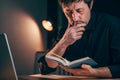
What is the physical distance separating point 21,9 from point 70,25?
85 centimetres

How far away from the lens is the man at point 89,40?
2.26 metres

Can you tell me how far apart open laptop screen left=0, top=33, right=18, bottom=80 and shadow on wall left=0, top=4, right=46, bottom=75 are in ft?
4.85

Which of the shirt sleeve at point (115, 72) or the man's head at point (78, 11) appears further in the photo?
the man's head at point (78, 11)

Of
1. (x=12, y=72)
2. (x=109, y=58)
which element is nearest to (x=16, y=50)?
(x=109, y=58)

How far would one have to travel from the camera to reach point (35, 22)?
10.9ft

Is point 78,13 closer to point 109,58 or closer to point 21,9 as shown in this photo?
point 109,58

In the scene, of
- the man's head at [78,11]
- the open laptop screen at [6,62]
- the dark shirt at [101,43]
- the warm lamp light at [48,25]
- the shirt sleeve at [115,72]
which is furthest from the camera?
the warm lamp light at [48,25]

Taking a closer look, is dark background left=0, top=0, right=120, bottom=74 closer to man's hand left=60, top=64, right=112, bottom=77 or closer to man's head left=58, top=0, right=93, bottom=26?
man's head left=58, top=0, right=93, bottom=26

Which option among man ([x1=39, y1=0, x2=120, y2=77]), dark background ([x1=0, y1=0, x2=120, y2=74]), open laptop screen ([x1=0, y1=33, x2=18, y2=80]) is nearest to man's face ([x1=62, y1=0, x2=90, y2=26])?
man ([x1=39, y1=0, x2=120, y2=77])

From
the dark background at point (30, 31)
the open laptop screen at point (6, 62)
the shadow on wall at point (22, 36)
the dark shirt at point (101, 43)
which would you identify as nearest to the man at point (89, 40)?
the dark shirt at point (101, 43)

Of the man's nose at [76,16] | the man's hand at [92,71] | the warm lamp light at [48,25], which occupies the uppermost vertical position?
the man's nose at [76,16]

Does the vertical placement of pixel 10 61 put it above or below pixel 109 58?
above

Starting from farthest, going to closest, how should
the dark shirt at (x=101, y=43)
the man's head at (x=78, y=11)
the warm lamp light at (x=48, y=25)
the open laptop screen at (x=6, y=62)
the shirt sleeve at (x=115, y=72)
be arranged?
the warm lamp light at (x=48, y=25), the man's head at (x=78, y=11), the dark shirt at (x=101, y=43), the shirt sleeve at (x=115, y=72), the open laptop screen at (x=6, y=62)

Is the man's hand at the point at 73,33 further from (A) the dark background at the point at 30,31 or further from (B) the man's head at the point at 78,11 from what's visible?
(A) the dark background at the point at 30,31
